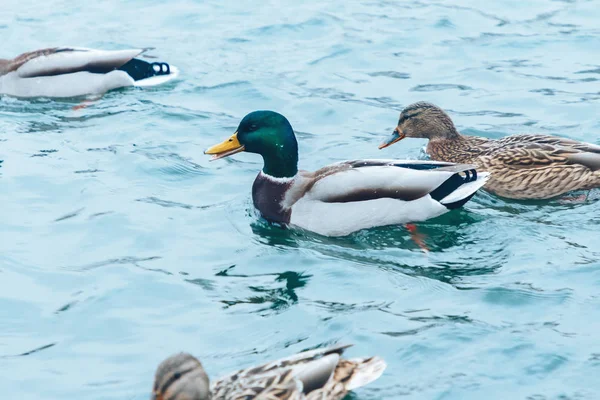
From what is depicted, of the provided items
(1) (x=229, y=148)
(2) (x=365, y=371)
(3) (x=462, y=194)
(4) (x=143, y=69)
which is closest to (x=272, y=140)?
(1) (x=229, y=148)

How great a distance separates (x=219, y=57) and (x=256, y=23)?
1.28 meters

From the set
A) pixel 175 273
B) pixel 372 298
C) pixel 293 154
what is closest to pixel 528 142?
pixel 293 154

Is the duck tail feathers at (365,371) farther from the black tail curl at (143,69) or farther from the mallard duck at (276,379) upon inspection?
the black tail curl at (143,69)

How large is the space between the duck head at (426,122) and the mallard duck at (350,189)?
3.71 feet

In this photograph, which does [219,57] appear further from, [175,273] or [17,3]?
[175,273]

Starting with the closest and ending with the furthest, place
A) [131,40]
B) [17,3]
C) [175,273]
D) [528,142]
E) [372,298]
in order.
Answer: [372,298] → [175,273] → [528,142] → [131,40] → [17,3]

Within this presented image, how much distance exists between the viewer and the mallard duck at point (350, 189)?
8938 mm

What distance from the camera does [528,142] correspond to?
9805 mm

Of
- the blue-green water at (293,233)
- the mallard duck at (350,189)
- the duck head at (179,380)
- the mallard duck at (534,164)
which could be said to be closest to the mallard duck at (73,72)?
the blue-green water at (293,233)

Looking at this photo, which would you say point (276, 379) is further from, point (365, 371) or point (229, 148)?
point (229, 148)

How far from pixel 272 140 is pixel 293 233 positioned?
89cm

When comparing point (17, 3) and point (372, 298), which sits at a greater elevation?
point (17, 3)

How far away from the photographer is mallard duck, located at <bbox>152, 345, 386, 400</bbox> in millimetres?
5641

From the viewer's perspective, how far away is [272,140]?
9.44 m
